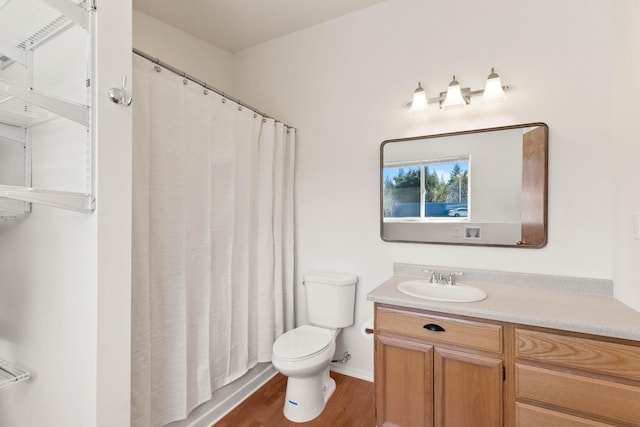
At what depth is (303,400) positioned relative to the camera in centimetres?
181

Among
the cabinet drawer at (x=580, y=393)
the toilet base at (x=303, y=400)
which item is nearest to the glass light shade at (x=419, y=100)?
the cabinet drawer at (x=580, y=393)

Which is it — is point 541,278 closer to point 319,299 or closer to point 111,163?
point 319,299

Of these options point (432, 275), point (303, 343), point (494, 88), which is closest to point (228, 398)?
point (303, 343)

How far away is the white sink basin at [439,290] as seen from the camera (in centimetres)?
170

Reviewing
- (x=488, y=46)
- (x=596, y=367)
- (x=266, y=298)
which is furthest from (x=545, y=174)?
(x=266, y=298)

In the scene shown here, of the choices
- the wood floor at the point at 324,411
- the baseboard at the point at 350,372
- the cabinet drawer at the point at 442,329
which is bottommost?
the wood floor at the point at 324,411

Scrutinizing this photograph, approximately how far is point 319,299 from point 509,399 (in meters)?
1.24

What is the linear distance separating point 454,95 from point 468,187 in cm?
58

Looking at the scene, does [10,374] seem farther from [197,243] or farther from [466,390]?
[466,390]

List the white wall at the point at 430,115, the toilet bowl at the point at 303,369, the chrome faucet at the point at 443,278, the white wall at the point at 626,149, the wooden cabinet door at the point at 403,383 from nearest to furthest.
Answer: the white wall at the point at 626,149 < the wooden cabinet door at the point at 403,383 < the white wall at the point at 430,115 < the toilet bowl at the point at 303,369 < the chrome faucet at the point at 443,278

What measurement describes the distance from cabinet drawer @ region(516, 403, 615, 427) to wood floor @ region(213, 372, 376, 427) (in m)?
0.83

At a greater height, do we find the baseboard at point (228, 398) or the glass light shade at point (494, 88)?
the glass light shade at point (494, 88)

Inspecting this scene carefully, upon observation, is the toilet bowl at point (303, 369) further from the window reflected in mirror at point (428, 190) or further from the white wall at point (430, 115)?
the window reflected in mirror at point (428, 190)

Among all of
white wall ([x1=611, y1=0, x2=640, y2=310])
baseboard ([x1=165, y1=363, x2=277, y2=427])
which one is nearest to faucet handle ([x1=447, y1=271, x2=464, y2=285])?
white wall ([x1=611, y1=0, x2=640, y2=310])
